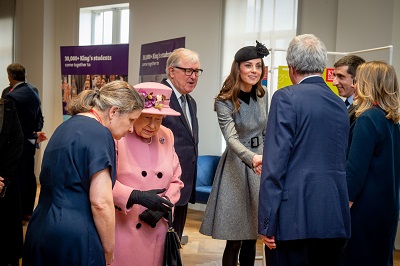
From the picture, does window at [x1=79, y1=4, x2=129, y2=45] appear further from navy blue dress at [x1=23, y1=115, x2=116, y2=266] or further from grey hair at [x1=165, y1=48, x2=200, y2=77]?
navy blue dress at [x1=23, y1=115, x2=116, y2=266]

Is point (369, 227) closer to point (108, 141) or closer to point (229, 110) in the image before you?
point (229, 110)

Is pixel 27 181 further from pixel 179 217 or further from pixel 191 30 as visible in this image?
pixel 179 217

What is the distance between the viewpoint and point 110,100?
2318mm

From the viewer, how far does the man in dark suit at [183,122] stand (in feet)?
11.8

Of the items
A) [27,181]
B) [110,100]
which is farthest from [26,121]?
[110,100]

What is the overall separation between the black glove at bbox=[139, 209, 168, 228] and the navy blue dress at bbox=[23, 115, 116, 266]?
48cm

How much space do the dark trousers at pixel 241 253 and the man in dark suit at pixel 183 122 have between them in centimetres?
34

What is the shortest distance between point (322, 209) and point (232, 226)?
1138 millimetres

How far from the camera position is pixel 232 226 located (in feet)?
11.6

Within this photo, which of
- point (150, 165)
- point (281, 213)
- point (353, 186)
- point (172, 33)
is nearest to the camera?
point (281, 213)

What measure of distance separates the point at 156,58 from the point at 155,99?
4.71 m

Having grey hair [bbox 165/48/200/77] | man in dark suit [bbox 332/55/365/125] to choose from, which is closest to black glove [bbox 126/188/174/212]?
grey hair [bbox 165/48/200/77]

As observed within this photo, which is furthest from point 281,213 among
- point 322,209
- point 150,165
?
point 150,165

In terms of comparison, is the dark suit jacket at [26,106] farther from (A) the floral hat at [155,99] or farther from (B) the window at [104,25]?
(A) the floral hat at [155,99]
